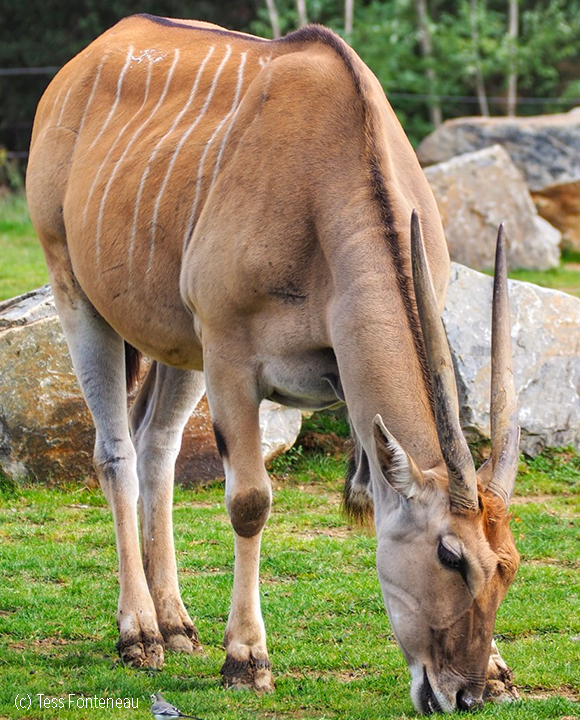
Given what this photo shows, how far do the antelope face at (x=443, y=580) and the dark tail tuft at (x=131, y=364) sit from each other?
1875 millimetres

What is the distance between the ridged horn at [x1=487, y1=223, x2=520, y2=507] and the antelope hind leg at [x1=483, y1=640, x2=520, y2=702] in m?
0.62

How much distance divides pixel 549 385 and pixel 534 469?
525 millimetres

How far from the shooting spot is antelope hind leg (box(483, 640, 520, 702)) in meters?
3.27

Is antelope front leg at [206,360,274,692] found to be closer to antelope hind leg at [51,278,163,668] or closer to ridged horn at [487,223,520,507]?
antelope hind leg at [51,278,163,668]

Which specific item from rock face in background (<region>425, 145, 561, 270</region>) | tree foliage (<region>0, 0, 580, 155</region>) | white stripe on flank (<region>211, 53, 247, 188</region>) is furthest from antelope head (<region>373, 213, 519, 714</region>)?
tree foliage (<region>0, 0, 580, 155</region>)

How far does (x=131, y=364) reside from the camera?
466 cm

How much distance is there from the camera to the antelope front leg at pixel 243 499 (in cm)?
341

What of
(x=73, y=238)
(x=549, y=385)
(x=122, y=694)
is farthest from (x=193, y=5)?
(x=122, y=694)

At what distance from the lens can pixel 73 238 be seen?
165 inches

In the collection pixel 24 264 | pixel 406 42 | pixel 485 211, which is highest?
pixel 24 264

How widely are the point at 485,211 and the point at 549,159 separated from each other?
209 centimetres

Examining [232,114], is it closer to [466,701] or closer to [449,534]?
[449,534]

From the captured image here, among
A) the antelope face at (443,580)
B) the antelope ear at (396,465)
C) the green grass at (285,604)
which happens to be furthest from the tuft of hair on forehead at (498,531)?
the green grass at (285,604)

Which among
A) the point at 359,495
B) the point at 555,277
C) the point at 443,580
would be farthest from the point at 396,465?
the point at 555,277
